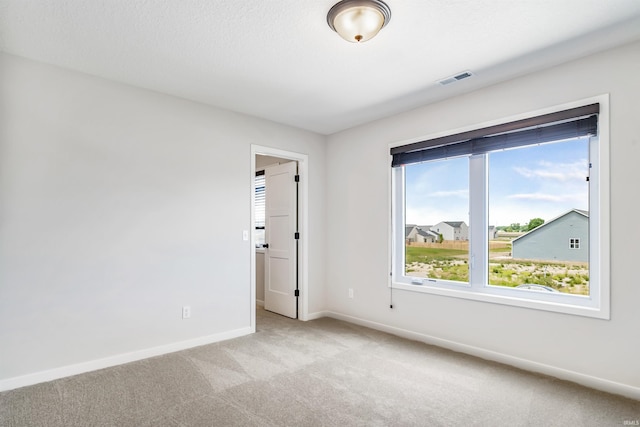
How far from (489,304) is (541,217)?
3.01 ft

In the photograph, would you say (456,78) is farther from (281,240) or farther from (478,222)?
(281,240)

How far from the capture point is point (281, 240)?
15.9ft

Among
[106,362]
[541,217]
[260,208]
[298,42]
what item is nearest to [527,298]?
[541,217]

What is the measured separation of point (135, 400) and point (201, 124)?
8.55 ft

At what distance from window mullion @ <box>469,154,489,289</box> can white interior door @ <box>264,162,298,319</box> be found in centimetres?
226

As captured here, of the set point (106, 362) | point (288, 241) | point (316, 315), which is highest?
point (288, 241)

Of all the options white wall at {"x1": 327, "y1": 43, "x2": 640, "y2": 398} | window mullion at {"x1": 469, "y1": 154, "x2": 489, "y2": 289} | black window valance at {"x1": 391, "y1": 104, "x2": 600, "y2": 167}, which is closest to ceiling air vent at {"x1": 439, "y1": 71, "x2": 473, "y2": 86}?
white wall at {"x1": 327, "y1": 43, "x2": 640, "y2": 398}

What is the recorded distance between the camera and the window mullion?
329 centimetres

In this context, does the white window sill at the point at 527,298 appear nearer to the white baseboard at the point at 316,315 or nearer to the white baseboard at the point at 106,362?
the white baseboard at the point at 316,315

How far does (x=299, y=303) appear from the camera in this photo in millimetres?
4578

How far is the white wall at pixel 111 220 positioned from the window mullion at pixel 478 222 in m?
2.46

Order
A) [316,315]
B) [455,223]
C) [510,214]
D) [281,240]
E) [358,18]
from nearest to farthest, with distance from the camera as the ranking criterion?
1. [358,18]
2. [510,214]
3. [455,223]
4. [316,315]
5. [281,240]

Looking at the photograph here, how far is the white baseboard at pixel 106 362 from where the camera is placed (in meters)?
2.55

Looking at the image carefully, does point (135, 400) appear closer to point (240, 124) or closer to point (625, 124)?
point (240, 124)
